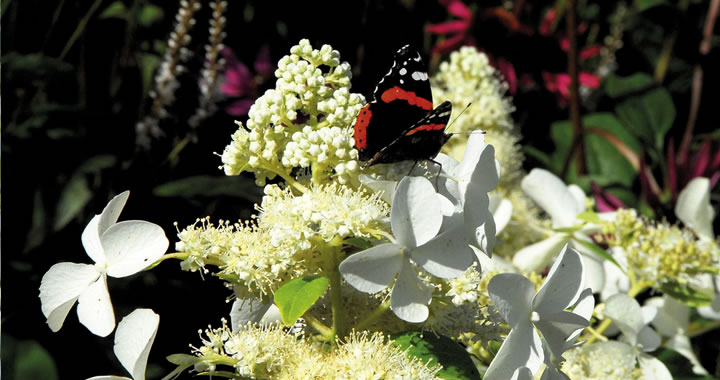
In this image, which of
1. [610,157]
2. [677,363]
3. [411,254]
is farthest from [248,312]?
[610,157]

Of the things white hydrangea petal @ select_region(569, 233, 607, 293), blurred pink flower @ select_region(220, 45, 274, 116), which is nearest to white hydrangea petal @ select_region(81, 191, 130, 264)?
white hydrangea petal @ select_region(569, 233, 607, 293)

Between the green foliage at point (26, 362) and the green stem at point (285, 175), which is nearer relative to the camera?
the green stem at point (285, 175)

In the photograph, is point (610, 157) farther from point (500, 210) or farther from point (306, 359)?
point (306, 359)

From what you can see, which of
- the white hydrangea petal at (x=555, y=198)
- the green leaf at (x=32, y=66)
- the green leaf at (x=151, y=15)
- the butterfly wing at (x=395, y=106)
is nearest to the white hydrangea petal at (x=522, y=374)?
the butterfly wing at (x=395, y=106)

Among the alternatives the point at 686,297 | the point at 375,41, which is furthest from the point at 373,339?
the point at 375,41

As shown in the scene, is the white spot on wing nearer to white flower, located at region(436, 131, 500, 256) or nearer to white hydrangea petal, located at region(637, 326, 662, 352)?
white flower, located at region(436, 131, 500, 256)

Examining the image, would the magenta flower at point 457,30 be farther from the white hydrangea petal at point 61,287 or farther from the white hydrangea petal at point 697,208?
the white hydrangea petal at point 61,287

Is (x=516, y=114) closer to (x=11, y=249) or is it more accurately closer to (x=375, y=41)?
(x=375, y=41)
